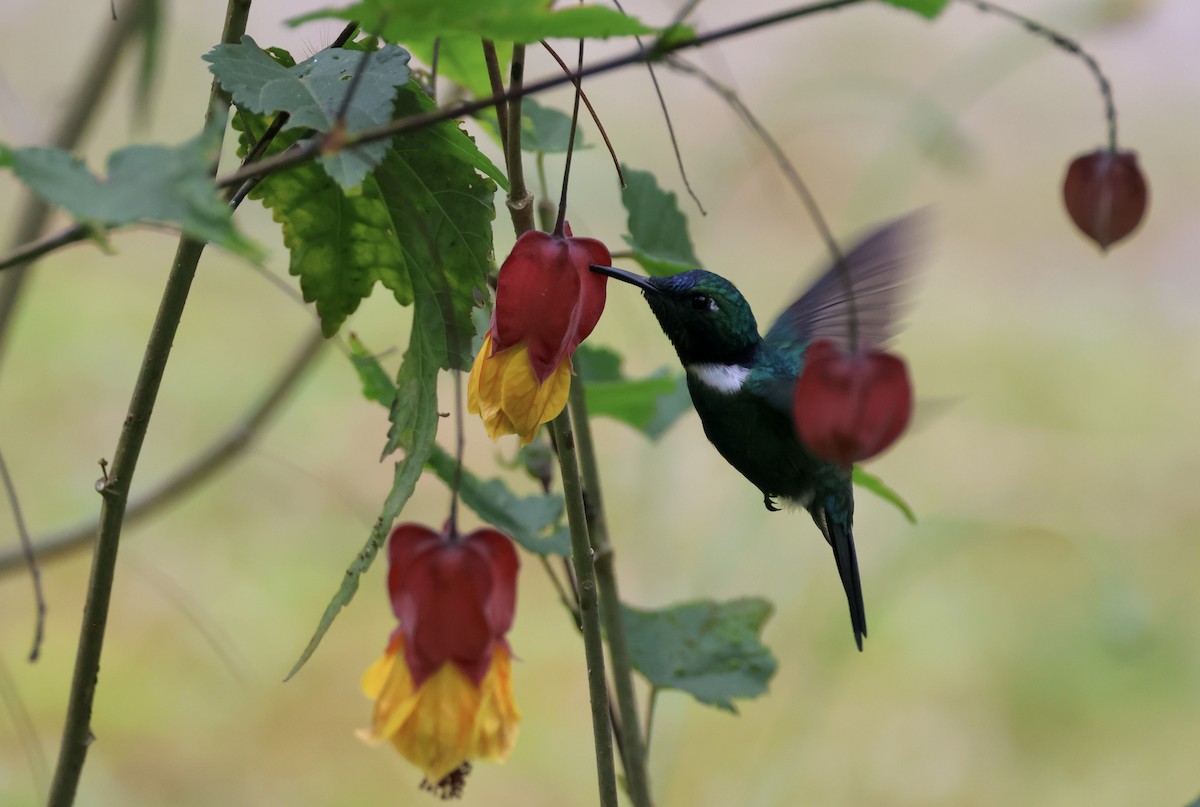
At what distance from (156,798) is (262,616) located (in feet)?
1.00

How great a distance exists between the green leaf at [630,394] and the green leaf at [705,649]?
0.38 ft

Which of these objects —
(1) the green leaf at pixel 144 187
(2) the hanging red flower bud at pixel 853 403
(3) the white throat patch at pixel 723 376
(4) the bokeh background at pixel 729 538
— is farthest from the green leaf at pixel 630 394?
(4) the bokeh background at pixel 729 538

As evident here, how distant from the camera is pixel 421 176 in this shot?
45 centimetres

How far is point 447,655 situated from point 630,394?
23 centimetres

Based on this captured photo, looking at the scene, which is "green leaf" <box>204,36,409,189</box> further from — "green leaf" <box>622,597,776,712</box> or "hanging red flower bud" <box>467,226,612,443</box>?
"green leaf" <box>622,597,776,712</box>

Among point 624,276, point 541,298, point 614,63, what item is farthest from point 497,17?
point 624,276

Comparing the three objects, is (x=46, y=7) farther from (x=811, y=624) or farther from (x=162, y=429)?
(x=811, y=624)

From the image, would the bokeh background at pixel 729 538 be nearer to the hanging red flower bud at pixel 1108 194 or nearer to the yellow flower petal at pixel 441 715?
the hanging red flower bud at pixel 1108 194

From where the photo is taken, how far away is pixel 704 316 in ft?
2.28

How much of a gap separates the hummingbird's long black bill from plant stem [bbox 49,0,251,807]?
5.8 inches

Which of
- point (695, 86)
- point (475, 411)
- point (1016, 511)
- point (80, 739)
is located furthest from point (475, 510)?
point (695, 86)

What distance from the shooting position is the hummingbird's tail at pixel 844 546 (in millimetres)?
679

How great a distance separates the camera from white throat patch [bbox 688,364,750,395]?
28.0 inches

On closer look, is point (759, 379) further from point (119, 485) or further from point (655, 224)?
point (119, 485)
